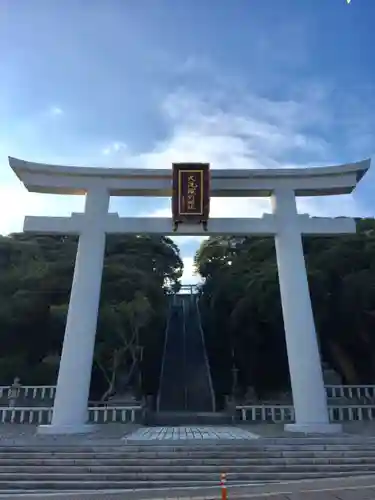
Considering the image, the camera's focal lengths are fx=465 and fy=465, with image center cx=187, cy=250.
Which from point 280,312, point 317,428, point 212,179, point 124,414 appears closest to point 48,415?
point 124,414

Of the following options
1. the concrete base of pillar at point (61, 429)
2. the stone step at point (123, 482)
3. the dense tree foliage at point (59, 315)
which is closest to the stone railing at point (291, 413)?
the dense tree foliage at point (59, 315)

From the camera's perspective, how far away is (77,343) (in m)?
9.45

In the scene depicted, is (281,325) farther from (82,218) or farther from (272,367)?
(82,218)

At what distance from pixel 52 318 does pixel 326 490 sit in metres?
11.4

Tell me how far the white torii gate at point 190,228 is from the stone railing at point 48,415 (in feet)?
9.04

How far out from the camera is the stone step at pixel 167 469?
6.59 meters

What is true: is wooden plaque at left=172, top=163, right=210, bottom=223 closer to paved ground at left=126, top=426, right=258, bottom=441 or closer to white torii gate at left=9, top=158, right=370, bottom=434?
white torii gate at left=9, top=158, right=370, bottom=434

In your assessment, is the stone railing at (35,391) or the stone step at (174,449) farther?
the stone railing at (35,391)

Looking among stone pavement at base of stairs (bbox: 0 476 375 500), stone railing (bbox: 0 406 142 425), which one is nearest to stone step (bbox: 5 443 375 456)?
stone pavement at base of stairs (bbox: 0 476 375 500)

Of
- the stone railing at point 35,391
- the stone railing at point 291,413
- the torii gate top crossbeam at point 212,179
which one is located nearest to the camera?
the torii gate top crossbeam at point 212,179

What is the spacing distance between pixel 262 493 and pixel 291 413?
22.8 feet

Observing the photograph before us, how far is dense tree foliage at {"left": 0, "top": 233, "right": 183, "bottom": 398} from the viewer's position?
1466 centimetres

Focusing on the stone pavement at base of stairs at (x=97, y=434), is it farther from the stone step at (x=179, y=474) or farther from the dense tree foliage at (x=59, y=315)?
the dense tree foliage at (x=59, y=315)

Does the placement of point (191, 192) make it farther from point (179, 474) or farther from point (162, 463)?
point (179, 474)
